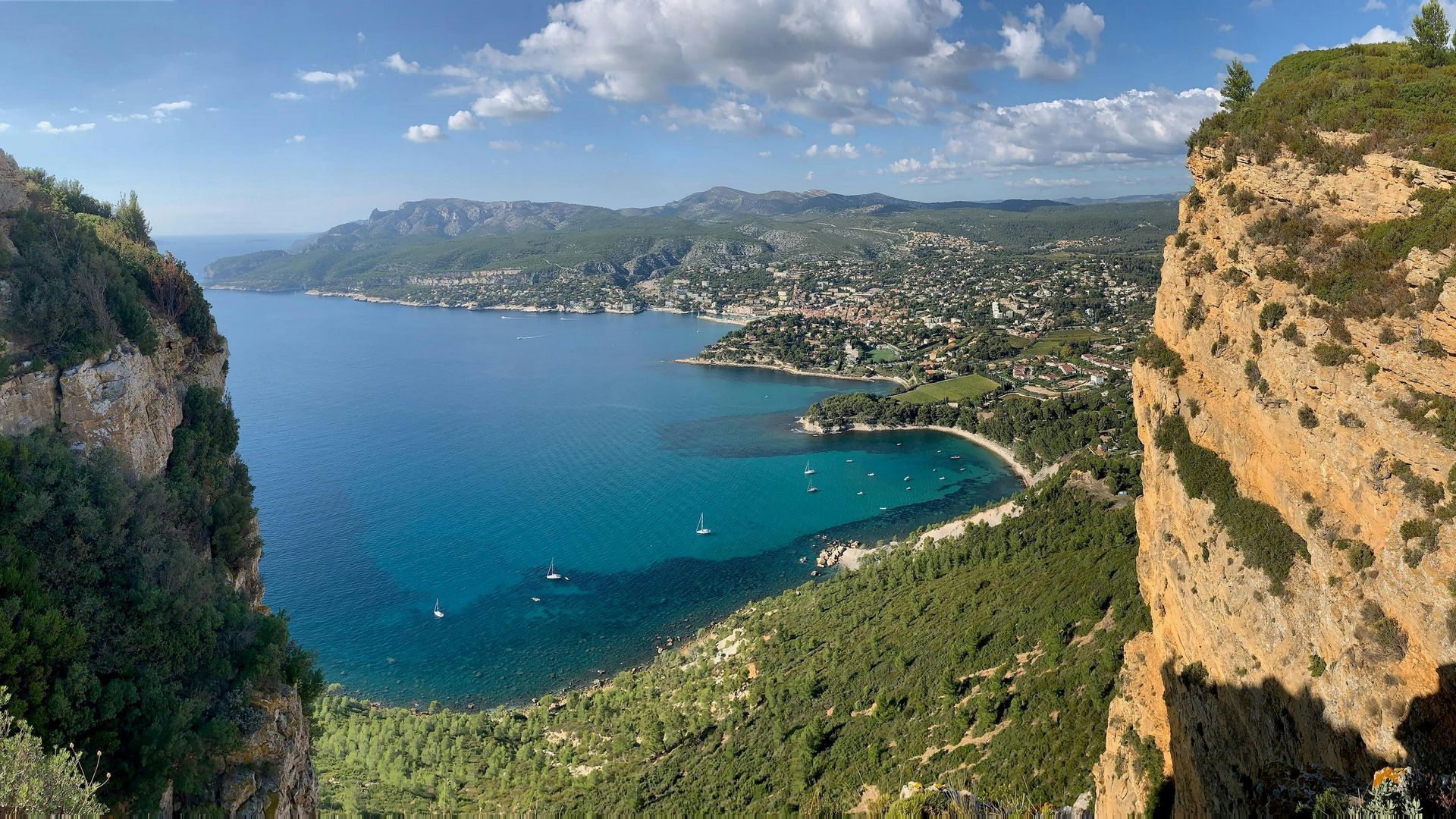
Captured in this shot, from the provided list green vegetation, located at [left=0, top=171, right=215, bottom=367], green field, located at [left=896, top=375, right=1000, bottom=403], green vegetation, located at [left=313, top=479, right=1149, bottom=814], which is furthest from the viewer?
green field, located at [left=896, top=375, right=1000, bottom=403]

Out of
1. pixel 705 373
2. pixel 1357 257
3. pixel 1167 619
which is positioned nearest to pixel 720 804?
pixel 1167 619

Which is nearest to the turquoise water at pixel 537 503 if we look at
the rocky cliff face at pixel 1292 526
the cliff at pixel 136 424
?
the cliff at pixel 136 424

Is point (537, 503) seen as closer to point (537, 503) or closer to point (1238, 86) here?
point (537, 503)

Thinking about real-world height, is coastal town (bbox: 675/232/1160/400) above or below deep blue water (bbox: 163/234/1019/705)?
above

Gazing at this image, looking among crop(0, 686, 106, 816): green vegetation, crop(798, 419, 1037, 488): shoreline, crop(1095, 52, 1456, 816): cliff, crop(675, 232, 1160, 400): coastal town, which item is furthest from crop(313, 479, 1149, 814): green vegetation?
crop(675, 232, 1160, 400): coastal town

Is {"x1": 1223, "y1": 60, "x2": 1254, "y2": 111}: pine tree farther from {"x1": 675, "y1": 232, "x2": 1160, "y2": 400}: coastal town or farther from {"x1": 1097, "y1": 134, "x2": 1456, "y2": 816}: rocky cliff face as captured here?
{"x1": 675, "y1": 232, "x2": 1160, "y2": 400}: coastal town

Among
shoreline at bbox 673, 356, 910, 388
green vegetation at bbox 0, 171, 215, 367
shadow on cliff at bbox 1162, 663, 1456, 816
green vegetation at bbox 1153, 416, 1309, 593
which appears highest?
green vegetation at bbox 0, 171, 215, 367

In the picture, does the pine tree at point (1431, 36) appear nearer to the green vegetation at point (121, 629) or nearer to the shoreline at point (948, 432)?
the green vegetation at point (121, 629)

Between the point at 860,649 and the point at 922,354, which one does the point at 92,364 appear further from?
the point at 922,354
